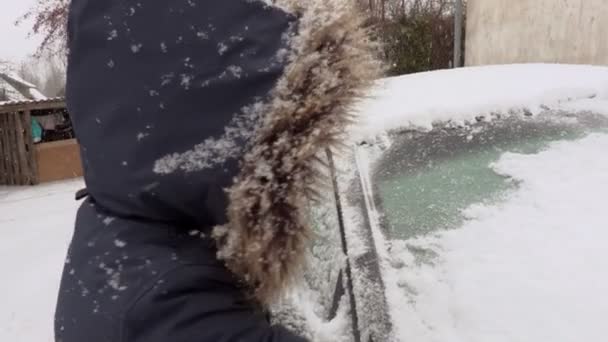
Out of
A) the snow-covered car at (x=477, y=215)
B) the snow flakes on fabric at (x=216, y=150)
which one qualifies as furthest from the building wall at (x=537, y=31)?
the snow flakes on fabric at (x=216, y=150)

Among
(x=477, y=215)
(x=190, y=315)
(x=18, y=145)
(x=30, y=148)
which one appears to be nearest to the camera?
(x=190, y=315)

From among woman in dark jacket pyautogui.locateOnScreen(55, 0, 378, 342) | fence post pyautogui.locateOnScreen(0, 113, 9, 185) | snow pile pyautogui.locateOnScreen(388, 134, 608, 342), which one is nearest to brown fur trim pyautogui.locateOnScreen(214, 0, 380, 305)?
woman in dark jacket pyautogui.locateOnScreen(55, 0, 378, 342)

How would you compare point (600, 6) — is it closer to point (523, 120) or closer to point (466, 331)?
point (523, 120)

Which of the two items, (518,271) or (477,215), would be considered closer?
(518,271)

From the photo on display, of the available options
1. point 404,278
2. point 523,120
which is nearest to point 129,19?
point 404,278

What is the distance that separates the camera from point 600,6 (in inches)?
248

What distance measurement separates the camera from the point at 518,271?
1448 millimetres

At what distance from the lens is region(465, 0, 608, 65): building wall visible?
6469mm

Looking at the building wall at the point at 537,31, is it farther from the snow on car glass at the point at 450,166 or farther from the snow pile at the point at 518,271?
the snow pile at the point at 518,271

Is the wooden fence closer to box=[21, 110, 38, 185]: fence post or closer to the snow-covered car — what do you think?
box=[21, 110, 38, 185]: fence post

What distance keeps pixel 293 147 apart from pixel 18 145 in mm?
10711

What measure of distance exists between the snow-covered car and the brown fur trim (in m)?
0.13

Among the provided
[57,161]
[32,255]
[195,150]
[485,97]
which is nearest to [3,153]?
[57,161]

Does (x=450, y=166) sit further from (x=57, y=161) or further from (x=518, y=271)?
(x=57, y=161)
